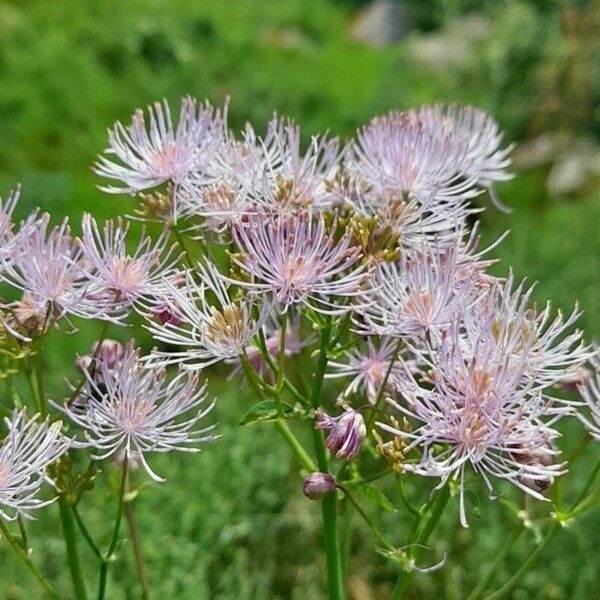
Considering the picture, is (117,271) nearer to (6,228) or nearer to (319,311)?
(6,228)

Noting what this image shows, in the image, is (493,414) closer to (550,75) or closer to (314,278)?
(314,278)

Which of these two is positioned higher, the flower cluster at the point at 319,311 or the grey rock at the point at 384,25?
the grey rock at the point at 384,25

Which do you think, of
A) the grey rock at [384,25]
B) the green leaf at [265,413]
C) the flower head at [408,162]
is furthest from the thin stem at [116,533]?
the grey rock at [384,25]

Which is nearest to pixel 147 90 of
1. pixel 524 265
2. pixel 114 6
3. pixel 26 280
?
pixel 114 6

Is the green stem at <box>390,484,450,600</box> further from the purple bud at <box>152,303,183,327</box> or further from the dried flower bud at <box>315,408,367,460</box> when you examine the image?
the purple bud at <box>152,303,183,327</box>

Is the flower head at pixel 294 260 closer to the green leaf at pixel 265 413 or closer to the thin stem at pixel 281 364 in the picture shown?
the thin stem at pixel 281 364

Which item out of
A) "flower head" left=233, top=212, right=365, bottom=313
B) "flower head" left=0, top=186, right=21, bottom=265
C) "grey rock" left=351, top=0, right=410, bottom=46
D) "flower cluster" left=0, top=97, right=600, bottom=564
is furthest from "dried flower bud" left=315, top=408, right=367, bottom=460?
"grey rock" left=351, top=0, right=410, bottom=46

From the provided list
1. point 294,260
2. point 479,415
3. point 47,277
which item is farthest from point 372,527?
point 47,277
